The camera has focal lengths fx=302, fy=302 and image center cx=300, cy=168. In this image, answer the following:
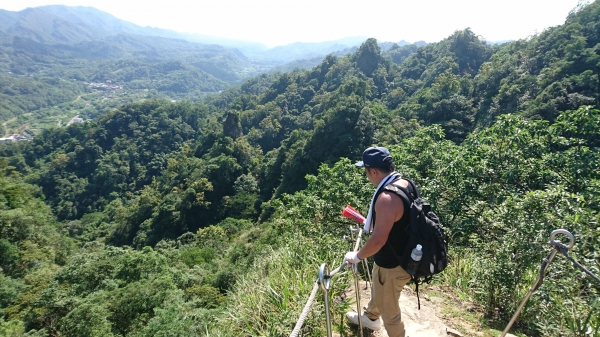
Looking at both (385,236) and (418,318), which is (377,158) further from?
(418,318)

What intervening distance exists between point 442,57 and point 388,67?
12.3 metres

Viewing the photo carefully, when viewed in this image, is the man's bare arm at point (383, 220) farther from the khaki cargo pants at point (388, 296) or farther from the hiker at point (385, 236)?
the khaki cargo pants at point (388, 296)

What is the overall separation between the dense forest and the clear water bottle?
1461 mm

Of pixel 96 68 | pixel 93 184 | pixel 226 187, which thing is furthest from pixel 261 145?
pixel 96 68

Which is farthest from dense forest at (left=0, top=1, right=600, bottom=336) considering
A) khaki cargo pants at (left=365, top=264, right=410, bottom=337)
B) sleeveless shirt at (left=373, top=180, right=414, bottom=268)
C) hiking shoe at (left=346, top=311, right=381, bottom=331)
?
sleeveless shirt at (left=373, top=180, right=414, bottom=268)

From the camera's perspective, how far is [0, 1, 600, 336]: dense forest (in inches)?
157

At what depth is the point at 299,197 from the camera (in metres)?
10.4

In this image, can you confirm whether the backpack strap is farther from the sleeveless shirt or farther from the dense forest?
the dense forest

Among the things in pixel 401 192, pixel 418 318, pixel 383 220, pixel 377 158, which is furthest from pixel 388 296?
pixel 418 318

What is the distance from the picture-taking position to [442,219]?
284 inches

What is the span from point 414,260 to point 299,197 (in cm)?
812

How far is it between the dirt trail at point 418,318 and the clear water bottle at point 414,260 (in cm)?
143

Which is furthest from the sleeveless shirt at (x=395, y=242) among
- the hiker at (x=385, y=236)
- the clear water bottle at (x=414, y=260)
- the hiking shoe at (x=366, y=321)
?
the hiking shoe at (x=366, y=321)

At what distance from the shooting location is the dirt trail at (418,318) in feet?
11.8
